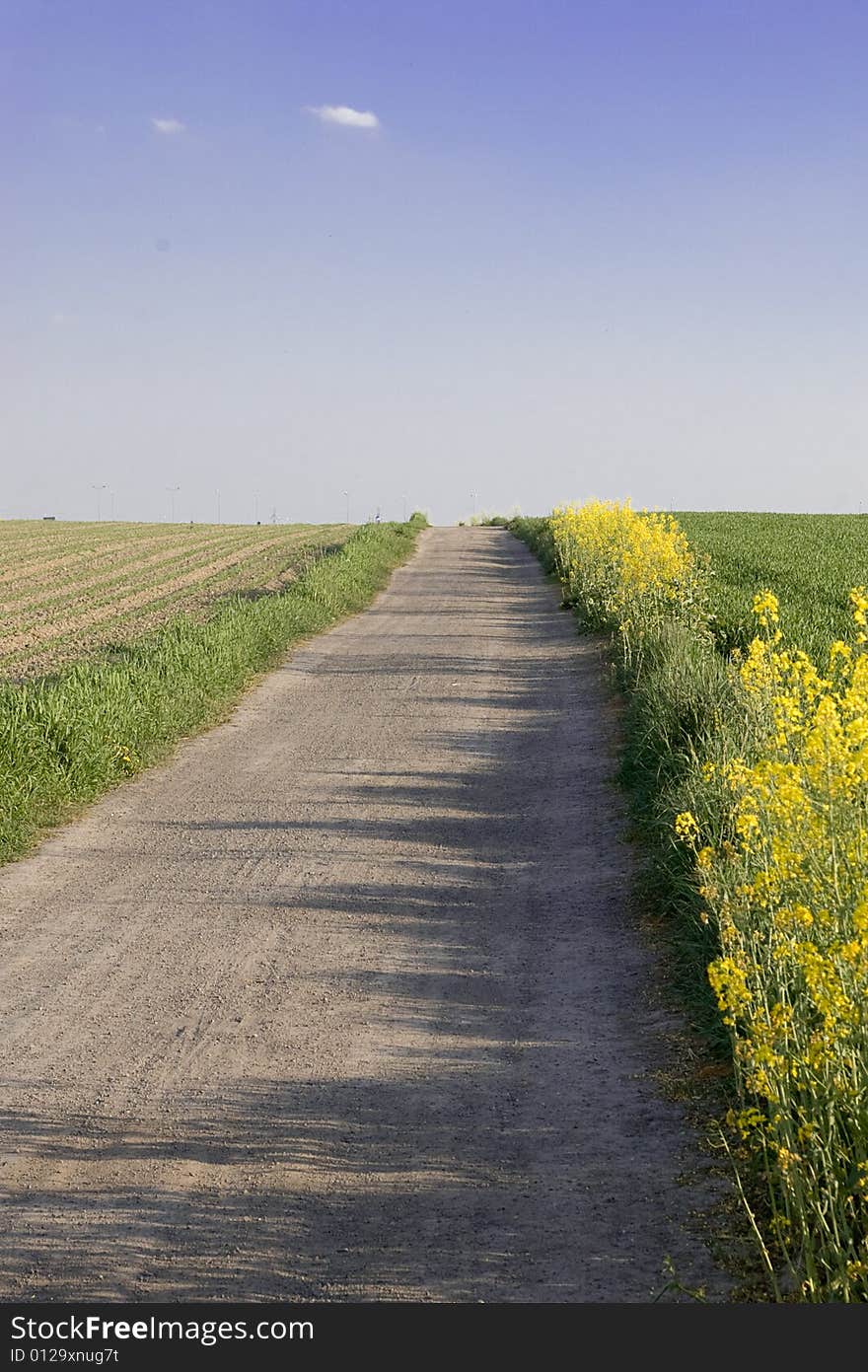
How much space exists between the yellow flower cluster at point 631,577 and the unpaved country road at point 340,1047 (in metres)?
6.37

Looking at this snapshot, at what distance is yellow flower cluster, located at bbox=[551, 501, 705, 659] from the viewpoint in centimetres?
1791

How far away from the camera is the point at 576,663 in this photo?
686 inches

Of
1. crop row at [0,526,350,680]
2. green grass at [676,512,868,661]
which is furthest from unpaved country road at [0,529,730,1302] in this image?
crop row at [0,526,350,680]

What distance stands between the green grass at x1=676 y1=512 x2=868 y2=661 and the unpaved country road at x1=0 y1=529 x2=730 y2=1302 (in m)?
5.23

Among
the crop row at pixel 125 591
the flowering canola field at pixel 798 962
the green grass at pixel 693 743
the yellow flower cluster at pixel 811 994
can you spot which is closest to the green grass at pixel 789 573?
the green grass at pixel 693 743

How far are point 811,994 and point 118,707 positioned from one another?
336 inches

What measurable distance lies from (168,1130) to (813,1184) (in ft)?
8.20

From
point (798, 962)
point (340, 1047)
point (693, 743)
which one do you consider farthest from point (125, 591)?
point (798, 962)

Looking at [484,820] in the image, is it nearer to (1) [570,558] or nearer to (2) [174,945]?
(2) [174,945]

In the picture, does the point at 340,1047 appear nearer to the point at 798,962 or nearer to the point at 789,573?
the point at 798,962

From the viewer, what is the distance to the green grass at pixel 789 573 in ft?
51.8

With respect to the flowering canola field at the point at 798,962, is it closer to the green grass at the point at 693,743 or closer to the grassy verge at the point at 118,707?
the green grass at the point at 693,743

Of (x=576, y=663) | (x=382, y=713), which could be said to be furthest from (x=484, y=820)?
(x=576, y=663)
